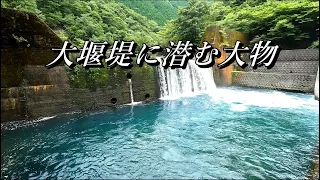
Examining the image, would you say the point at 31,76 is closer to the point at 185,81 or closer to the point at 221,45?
the point at 185,81

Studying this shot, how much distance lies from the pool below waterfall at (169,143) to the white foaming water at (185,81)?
8.65ft

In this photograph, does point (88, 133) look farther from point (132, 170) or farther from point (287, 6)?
point (287, 6)

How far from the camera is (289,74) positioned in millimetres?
12641

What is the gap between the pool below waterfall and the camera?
4742mm

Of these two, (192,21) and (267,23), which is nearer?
(267,23)

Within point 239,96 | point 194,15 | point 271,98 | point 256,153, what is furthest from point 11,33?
point 194,15

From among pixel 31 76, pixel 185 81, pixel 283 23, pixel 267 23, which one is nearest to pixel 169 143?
pixel 31 76

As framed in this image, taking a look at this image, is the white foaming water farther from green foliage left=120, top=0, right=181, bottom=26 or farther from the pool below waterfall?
green foliage left=120, top=0, right=181, bottom=26

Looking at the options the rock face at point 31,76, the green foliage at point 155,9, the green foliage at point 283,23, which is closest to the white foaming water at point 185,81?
the rock face at point 31,76

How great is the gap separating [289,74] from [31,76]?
1271 cm

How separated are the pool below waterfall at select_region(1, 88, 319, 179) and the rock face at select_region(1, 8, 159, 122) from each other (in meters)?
0.65

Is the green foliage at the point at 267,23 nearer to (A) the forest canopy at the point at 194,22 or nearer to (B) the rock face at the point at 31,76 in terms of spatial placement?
(A) the forest canopy at the point at 194,22

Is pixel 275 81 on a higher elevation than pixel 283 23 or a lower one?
lower

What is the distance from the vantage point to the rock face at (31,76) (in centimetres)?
764
